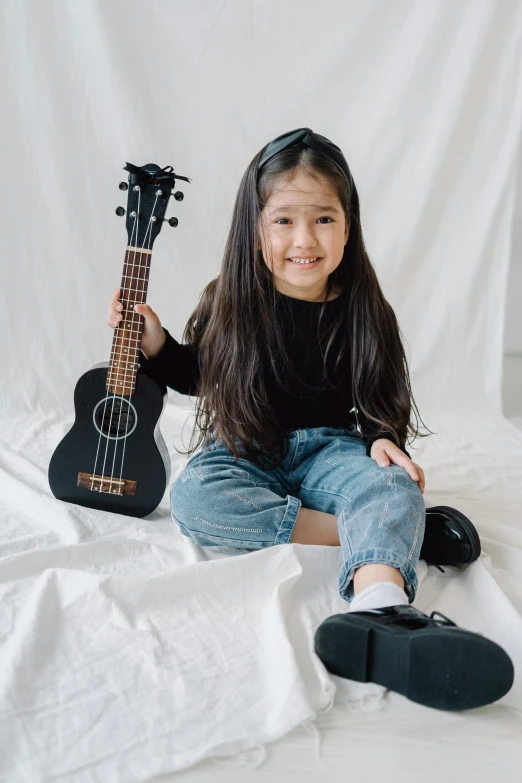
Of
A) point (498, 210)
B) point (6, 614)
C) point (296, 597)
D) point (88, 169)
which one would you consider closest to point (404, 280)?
point (498, 210)

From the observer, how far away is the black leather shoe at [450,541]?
1254 millimetres

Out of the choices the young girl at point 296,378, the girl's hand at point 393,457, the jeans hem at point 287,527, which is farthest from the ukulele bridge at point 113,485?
the girl's hand at point 393,457

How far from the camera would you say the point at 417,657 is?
0.89 meters

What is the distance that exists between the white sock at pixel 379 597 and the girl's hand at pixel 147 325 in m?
0.60

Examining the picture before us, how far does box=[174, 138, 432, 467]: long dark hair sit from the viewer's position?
1.38 meters

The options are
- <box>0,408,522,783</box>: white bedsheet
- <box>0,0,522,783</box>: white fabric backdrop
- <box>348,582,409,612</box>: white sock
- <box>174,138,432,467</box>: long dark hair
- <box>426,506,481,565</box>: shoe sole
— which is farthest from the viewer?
<box>0,0,522,783</box>: white fabric backdrop

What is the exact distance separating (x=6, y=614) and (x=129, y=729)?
281 mm

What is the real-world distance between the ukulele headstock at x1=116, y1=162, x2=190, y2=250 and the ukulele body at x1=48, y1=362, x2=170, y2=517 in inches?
9.4

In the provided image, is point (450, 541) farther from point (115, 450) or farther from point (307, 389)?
point (115, 450)

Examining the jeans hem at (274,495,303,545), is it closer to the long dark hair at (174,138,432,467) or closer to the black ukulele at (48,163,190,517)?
the long dark hair at (174,138,432,467)

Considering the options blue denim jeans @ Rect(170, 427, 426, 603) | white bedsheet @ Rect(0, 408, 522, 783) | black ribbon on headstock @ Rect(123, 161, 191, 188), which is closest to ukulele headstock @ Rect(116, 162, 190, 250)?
black ribbon on headstock @ Rect(123, 161, 191, 188)

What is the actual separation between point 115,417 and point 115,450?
0.19 ft

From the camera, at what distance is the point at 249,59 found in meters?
2.11

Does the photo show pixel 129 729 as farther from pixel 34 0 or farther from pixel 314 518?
pixel 34 0
